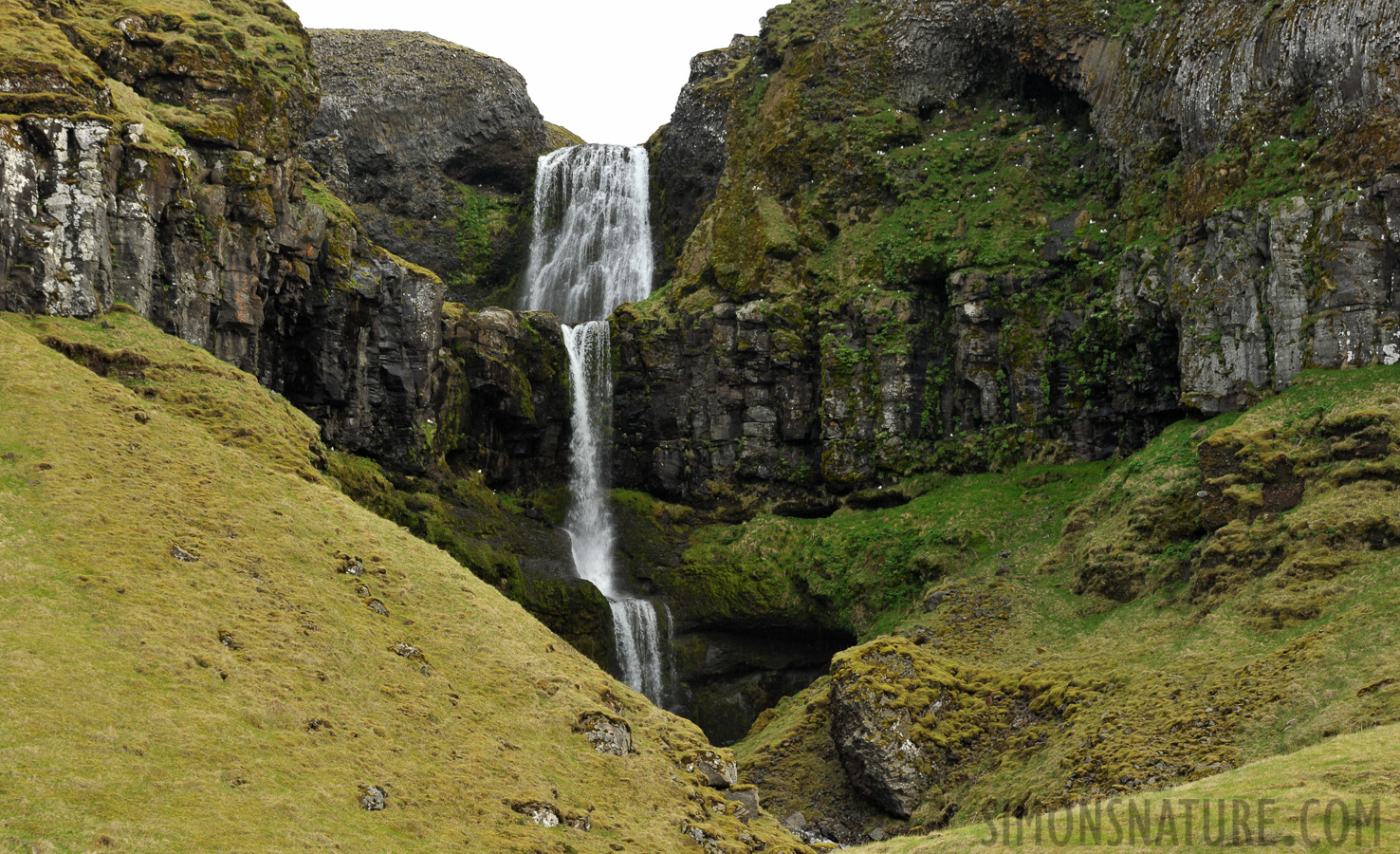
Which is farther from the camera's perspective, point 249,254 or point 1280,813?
point 249,254

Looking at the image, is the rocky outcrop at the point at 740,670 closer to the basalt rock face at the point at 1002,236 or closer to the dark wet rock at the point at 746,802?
the basalt rock face at the point at 1002,236

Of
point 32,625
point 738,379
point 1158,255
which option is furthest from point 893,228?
point 32,625

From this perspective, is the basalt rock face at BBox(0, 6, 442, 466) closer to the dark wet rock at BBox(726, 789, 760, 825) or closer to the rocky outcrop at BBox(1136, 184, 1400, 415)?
the dark wet rock at BBox(726, 789, 760, 825)

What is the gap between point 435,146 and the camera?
96500 mm

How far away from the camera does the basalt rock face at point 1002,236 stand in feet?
154

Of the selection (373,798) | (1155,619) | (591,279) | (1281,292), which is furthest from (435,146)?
(373,798)

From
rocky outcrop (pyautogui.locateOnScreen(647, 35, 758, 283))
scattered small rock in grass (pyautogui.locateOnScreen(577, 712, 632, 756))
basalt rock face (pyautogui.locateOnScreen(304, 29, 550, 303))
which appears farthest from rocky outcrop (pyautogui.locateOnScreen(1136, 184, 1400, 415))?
basalt rock face (pyautogui.locateOnScreen(304, 29, 550, 303))

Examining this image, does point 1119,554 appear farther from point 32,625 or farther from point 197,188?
point 197,188

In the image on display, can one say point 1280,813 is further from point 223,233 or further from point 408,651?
point 223,233

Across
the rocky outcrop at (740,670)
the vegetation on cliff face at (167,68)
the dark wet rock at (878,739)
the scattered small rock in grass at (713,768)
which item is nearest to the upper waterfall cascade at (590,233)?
the vegetation on cliff face at (167,68)

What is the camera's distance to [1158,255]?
54.5 m

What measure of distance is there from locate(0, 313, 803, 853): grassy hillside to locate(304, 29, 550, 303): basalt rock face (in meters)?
49.5

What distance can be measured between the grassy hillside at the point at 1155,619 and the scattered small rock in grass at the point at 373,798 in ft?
66.2

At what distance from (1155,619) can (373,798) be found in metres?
29.5
